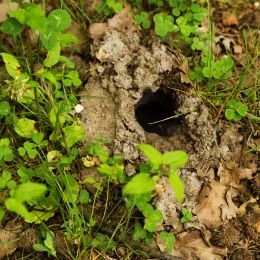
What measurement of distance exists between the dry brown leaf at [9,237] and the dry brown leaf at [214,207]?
1.29 meters

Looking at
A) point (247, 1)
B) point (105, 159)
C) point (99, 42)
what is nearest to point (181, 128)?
point (105, 159)

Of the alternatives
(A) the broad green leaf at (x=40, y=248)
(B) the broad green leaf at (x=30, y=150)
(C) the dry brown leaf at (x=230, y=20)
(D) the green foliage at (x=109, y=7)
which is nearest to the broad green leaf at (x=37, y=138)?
(B) the broad green leaf at (x=30, y=150)

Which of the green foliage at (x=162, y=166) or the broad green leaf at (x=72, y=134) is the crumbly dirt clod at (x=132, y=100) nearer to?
the broad green leaf at (x=72, y=134)

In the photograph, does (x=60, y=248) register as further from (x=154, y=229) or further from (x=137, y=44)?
(x=137, y=44)

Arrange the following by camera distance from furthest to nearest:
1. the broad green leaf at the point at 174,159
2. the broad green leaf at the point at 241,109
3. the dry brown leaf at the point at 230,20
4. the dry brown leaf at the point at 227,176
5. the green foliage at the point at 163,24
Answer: the dry brown leaf at the point at 230,20
the green foliage at the point at 163,24
the broad green leaf at the point at 241,109
the dry brown leaf at the point at 227,176
the broad green leaf at the point at 174,159

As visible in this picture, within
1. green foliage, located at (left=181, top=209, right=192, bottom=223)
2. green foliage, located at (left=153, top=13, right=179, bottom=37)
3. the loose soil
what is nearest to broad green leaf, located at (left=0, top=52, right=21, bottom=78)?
the loose soil

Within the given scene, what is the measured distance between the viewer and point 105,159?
2.71 meters

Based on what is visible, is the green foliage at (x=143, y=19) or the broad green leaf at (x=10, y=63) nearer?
the broad green leaf at (x=10, y=63)

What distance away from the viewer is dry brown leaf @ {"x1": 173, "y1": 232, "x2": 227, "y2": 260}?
8.65ft

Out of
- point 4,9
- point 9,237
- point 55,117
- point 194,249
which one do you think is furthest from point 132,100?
point 4,9

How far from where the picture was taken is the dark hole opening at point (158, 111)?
302 cm

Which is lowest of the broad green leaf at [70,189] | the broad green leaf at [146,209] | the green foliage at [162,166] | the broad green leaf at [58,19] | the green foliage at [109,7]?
the broad green leaf at [146,209]

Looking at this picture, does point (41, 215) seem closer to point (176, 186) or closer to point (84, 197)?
point (84, 197)

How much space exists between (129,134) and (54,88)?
725 millimetres
